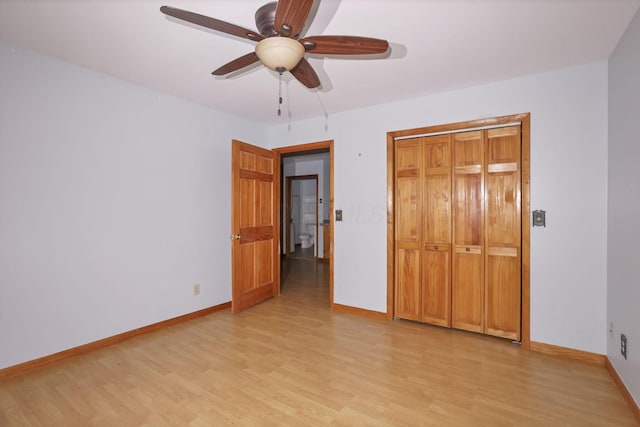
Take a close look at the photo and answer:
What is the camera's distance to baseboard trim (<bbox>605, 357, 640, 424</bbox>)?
1.91m

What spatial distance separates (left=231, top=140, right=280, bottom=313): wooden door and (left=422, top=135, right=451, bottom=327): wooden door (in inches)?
81.0

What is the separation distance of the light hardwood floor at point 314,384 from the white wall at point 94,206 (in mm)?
389

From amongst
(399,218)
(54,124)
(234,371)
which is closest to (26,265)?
(54,124)

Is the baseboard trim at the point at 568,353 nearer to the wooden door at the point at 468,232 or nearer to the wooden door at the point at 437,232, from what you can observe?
the wooden door at the point at 468,232

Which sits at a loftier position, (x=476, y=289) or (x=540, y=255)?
(x=540, y=255)

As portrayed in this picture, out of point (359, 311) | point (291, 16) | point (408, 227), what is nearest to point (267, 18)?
point (291, 16)

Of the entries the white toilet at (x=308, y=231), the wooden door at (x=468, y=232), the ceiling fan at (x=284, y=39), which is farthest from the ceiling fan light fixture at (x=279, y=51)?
the white toilet at (x=308, y=231)

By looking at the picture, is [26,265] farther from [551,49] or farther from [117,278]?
[551,49]

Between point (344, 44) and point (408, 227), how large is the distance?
7.50 feet

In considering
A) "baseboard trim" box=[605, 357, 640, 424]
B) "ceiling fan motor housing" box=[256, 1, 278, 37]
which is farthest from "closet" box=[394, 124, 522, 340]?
"ceiling fan motor housing" box=[256, 1, 278, 37]

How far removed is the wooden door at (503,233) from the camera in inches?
116

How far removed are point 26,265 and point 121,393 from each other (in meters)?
1.26

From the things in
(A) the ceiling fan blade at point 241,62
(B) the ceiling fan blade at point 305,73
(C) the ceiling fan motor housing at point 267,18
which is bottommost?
(B) the ceiling fan blade at point 305,73

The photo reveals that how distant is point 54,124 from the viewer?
257cm
